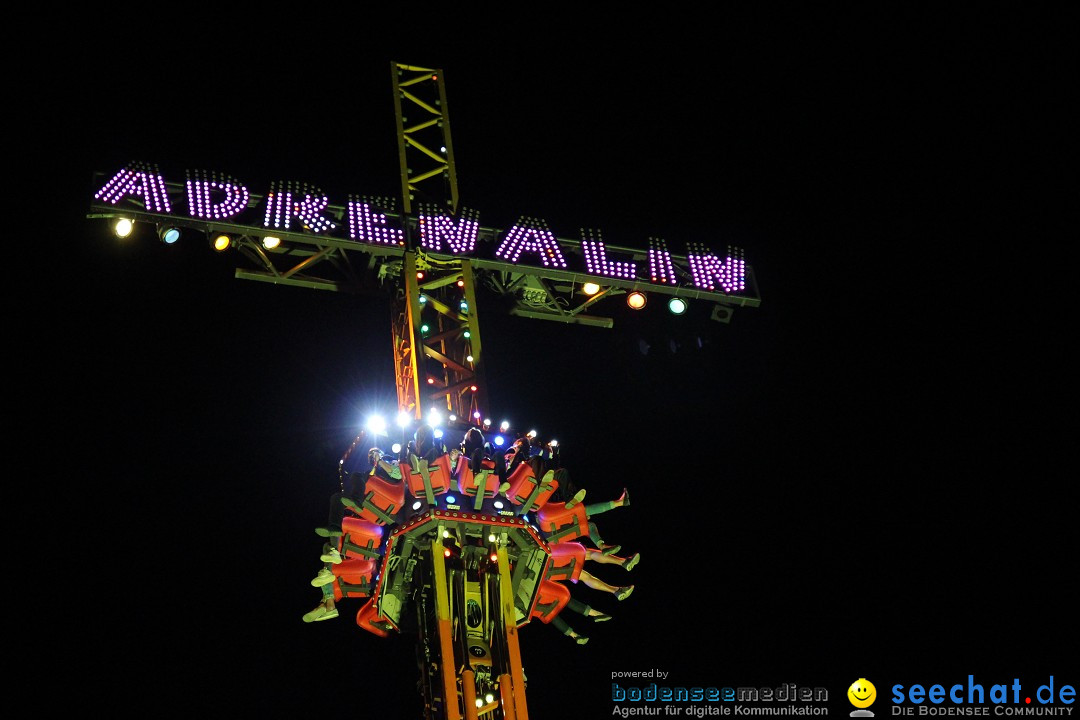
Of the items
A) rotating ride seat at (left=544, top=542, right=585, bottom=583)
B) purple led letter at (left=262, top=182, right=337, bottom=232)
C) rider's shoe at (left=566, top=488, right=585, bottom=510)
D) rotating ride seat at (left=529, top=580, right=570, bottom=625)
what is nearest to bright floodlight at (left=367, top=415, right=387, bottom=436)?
rider's shoe at (left=566, top=488, right=585, bottom=510)

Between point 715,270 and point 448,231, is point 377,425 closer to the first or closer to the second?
point 448,231

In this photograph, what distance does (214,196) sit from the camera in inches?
1006

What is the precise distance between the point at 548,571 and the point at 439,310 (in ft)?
15.3

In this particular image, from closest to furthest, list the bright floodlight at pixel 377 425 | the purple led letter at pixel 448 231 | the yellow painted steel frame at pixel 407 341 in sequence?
the bright floodlight at pixel 377 425 → the yellow painted steel frame at pixel 407 341 → the purple led letter at pixel 448 231

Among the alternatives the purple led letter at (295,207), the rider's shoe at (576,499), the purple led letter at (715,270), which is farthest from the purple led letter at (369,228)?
the rider's shoe at (576,499)

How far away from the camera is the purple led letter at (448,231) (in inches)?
995

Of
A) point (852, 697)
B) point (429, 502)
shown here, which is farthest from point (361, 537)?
point (852, 697)

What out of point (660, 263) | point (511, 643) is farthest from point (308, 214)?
point (511, 643)

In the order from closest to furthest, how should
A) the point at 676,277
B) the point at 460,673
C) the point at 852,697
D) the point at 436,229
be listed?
the point at 460,673
the point at 852,697
the point at 436,229
the point at 676,277

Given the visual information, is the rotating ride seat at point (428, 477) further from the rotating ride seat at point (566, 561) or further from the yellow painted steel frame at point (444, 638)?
the rotating ride seat at point (566, 561)

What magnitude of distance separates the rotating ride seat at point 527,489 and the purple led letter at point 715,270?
6748 millimetres

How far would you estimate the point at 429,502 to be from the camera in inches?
823

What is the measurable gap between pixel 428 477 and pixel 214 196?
7.06 m

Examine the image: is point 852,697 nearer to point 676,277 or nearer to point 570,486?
point 570,486
